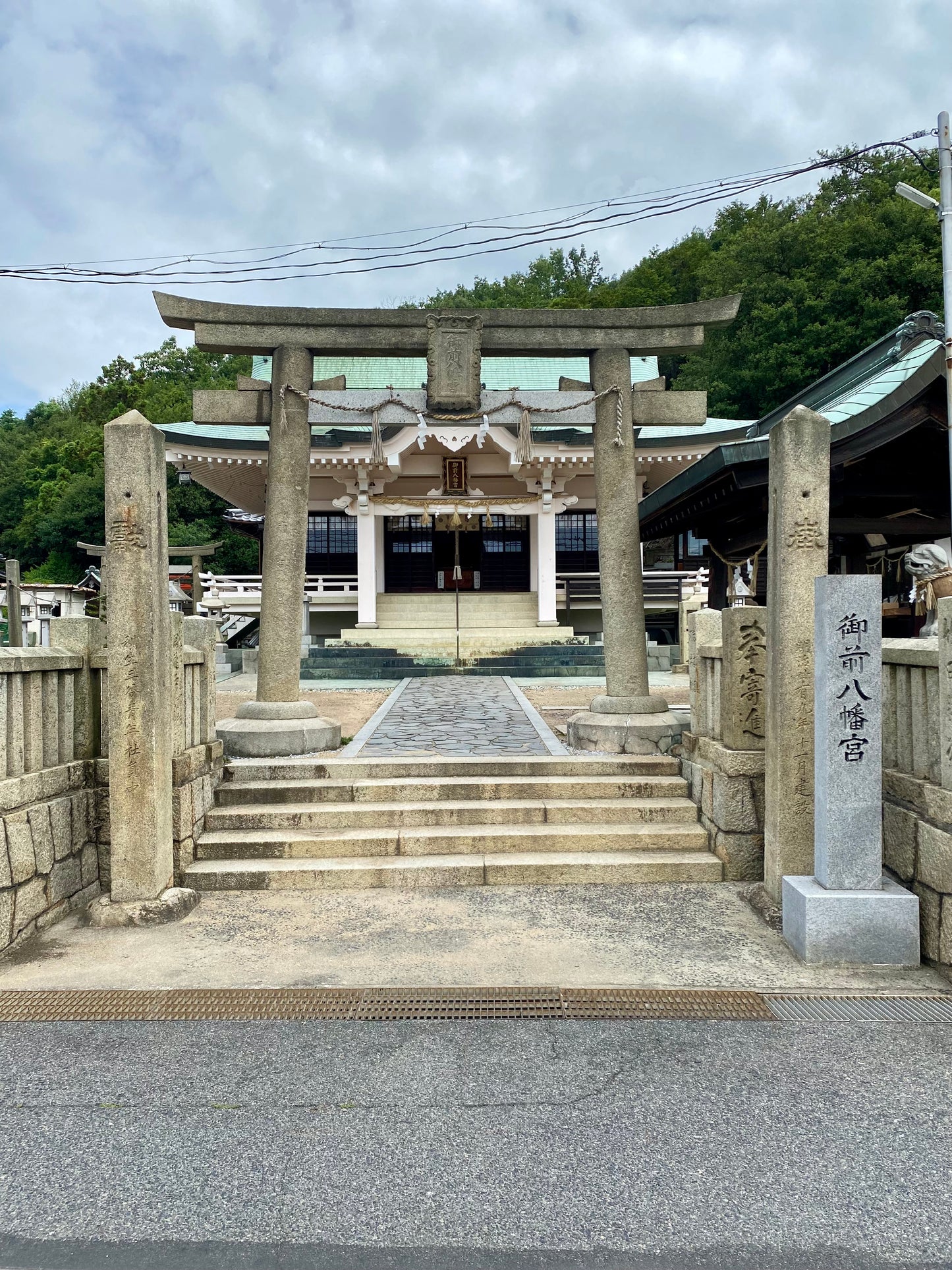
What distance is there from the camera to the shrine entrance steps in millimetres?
5797

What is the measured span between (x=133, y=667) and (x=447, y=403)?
4.49 meters

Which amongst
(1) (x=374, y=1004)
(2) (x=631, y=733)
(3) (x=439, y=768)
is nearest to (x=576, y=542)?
(2) (x=631, y=733)

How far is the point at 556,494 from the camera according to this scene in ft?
68.5

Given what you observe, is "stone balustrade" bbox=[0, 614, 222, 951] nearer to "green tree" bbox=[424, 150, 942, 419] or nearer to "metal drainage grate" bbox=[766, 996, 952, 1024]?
"metal drainage grate" bbox=[766, 996, 952, 1024]

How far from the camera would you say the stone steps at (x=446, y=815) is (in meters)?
6.36

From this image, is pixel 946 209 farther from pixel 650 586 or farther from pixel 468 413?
pixel 650 586

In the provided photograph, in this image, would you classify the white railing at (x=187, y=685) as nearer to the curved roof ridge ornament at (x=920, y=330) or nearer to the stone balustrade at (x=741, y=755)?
the stone balustrade at (x=741, y=755)

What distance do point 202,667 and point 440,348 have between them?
4.04 m

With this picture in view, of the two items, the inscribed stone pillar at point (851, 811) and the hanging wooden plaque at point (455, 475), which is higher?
the hanging wooden plaque at point (455, 475)

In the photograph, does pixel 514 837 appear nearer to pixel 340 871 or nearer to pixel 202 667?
pixel 340 871

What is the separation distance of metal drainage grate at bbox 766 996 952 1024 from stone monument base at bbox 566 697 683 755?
3528 mm

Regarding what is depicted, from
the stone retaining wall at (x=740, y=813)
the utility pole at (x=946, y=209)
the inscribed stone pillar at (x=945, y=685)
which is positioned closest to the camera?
the inscribed stone pillar at (x=945, y=685)

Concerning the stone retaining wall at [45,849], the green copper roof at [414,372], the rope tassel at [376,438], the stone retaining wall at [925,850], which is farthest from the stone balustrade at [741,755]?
the green copper roof at [414,372]

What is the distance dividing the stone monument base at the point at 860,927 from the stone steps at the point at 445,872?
144 centimetres
